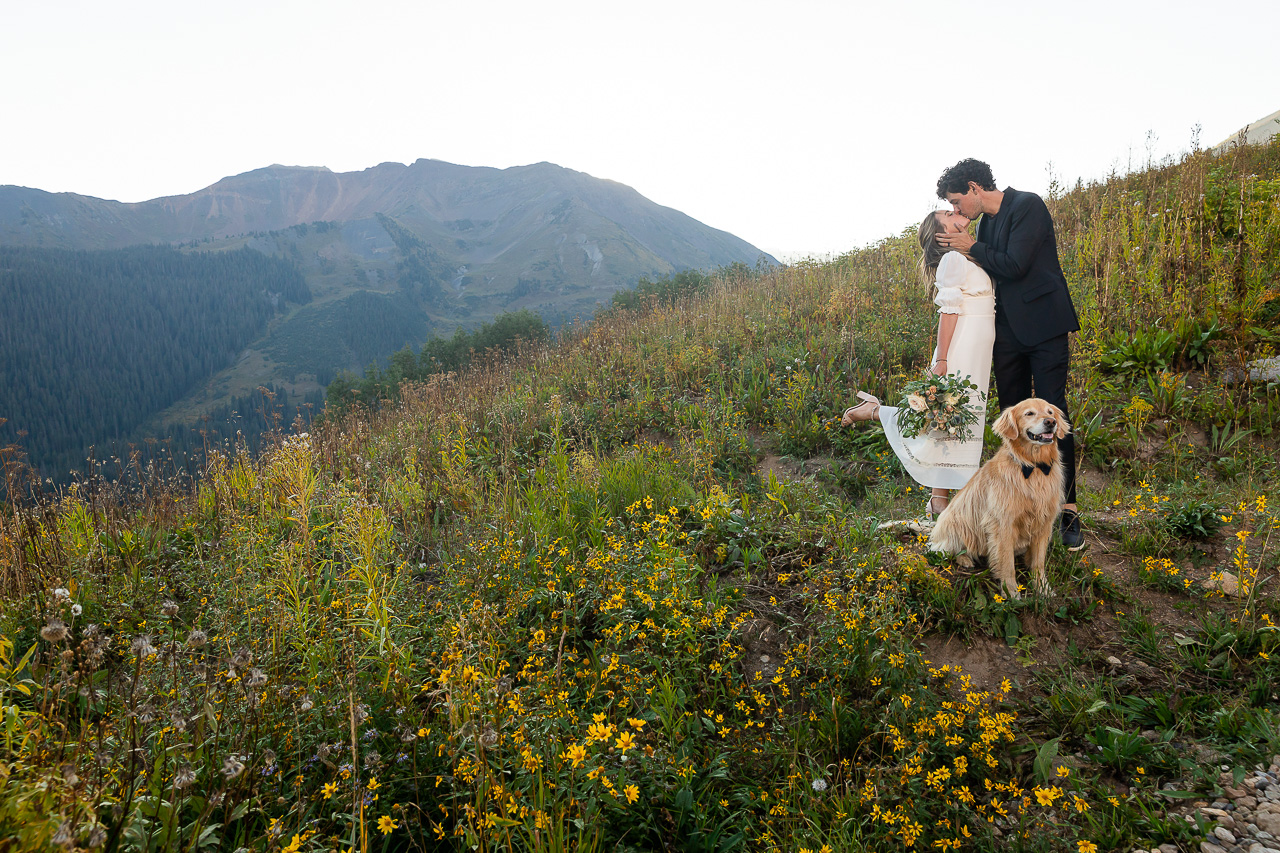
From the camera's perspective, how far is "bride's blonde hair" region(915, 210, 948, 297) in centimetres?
398

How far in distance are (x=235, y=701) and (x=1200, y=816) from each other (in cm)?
369

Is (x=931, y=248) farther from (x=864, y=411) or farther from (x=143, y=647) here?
(x=143, y=647)

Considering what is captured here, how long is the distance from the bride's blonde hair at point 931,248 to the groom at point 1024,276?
0.12 metres

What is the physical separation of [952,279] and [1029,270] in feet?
1.43

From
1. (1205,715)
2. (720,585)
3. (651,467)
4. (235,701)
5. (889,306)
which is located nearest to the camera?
(235,701)

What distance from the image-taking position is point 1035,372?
3.81 metres

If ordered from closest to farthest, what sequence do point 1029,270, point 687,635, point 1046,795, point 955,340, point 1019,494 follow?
1. point 1046,795
2. point 687,635
3. point 1019,494
4. point 1029,270
5. point 955,340

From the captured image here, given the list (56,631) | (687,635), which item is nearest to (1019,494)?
(687,635)

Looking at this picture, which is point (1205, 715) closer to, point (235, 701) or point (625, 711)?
point (625, 711)

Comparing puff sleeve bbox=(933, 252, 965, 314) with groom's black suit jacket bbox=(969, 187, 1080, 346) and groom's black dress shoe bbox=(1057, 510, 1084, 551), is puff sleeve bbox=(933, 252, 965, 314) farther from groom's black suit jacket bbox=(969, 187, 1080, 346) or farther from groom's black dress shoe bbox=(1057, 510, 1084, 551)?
groom's black dress shoe bbox=(1057, 510, 1084, 551)

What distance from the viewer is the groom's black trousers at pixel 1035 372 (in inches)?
146

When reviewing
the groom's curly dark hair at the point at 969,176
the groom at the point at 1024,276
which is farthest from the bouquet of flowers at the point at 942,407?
the groom's curly dark hair at the point at 969,176

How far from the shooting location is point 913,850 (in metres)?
2.12

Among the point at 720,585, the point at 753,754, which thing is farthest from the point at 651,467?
the point at 753,754
